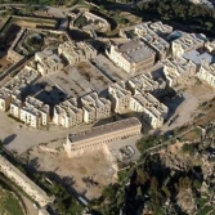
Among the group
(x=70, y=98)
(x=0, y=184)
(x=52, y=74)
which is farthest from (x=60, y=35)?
(x=0, y=184)

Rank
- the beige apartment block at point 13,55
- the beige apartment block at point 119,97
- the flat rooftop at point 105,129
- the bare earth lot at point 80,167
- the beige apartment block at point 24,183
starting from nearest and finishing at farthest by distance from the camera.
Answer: the beige apartment block at point 24,183 → the bare earth lot at point 80,167 → the flat rooftop at point 105,129 → the beige apartment block at point 119,97 → the beige apartment block at point 13,55

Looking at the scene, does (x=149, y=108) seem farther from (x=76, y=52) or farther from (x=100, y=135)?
(x=76, y=52)

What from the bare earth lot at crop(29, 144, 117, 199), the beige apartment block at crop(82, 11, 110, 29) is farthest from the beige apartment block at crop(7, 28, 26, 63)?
the bare earth lot at crop(29, 144, 117, 199)

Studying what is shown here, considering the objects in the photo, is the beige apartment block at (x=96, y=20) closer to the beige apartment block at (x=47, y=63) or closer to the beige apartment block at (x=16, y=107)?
the beige apartment block at (x=47, y=63)

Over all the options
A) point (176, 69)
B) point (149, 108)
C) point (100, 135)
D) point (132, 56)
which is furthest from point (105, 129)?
point (176, 69)

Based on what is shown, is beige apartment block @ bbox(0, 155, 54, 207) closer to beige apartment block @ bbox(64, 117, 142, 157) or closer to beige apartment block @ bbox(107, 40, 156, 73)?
beige apartment block @ bbox(64, 117, 142, 157)

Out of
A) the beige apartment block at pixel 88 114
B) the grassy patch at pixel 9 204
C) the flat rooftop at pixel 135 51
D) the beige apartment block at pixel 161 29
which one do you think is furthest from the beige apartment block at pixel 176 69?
the grassy patch at pixel 9 204
